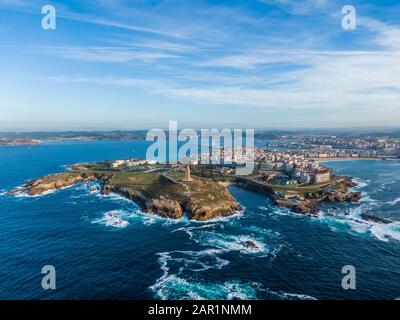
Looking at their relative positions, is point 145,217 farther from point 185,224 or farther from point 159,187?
point 159,187

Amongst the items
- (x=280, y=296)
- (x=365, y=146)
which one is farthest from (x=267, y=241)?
(x=365, y=146)

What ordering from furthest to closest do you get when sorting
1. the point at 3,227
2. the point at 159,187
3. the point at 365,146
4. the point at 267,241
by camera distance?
the point at 365,146 < the point at 159,187 < the point at 3,227 < the point at 267,241

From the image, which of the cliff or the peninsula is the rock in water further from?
the cliff
